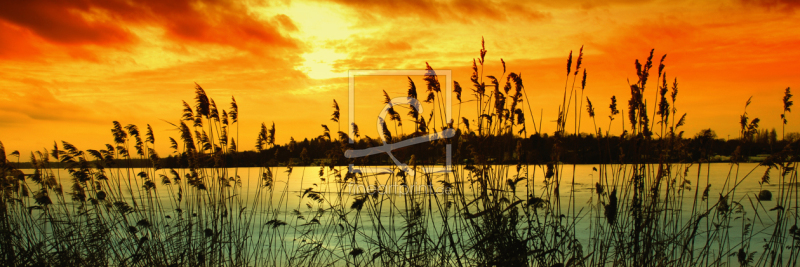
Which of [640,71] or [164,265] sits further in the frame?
[164,265]

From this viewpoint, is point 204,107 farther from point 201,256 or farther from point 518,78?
point 518,78

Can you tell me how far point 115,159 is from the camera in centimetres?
551

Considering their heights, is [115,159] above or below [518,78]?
below

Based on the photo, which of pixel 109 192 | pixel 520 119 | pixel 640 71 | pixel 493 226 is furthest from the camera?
pixel 109 192

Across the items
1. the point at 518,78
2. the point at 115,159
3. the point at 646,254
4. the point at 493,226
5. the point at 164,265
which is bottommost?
the point at 164,265

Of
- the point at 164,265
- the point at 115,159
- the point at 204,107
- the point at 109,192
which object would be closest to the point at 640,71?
the point at 204,107

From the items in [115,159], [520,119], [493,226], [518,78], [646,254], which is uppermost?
[518,78]

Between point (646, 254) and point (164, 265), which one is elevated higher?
point (646, 254)

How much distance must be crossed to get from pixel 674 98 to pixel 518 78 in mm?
1626

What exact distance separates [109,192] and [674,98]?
6.80 m

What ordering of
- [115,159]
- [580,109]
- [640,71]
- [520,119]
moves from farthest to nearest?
[115,159] → [580,109] → [520,119] → [640,71]

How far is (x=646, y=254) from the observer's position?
11.8 feet

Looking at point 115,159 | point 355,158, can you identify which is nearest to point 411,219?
point 355,158

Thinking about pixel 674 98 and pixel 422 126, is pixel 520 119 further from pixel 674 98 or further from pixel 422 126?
pixel 674 98
